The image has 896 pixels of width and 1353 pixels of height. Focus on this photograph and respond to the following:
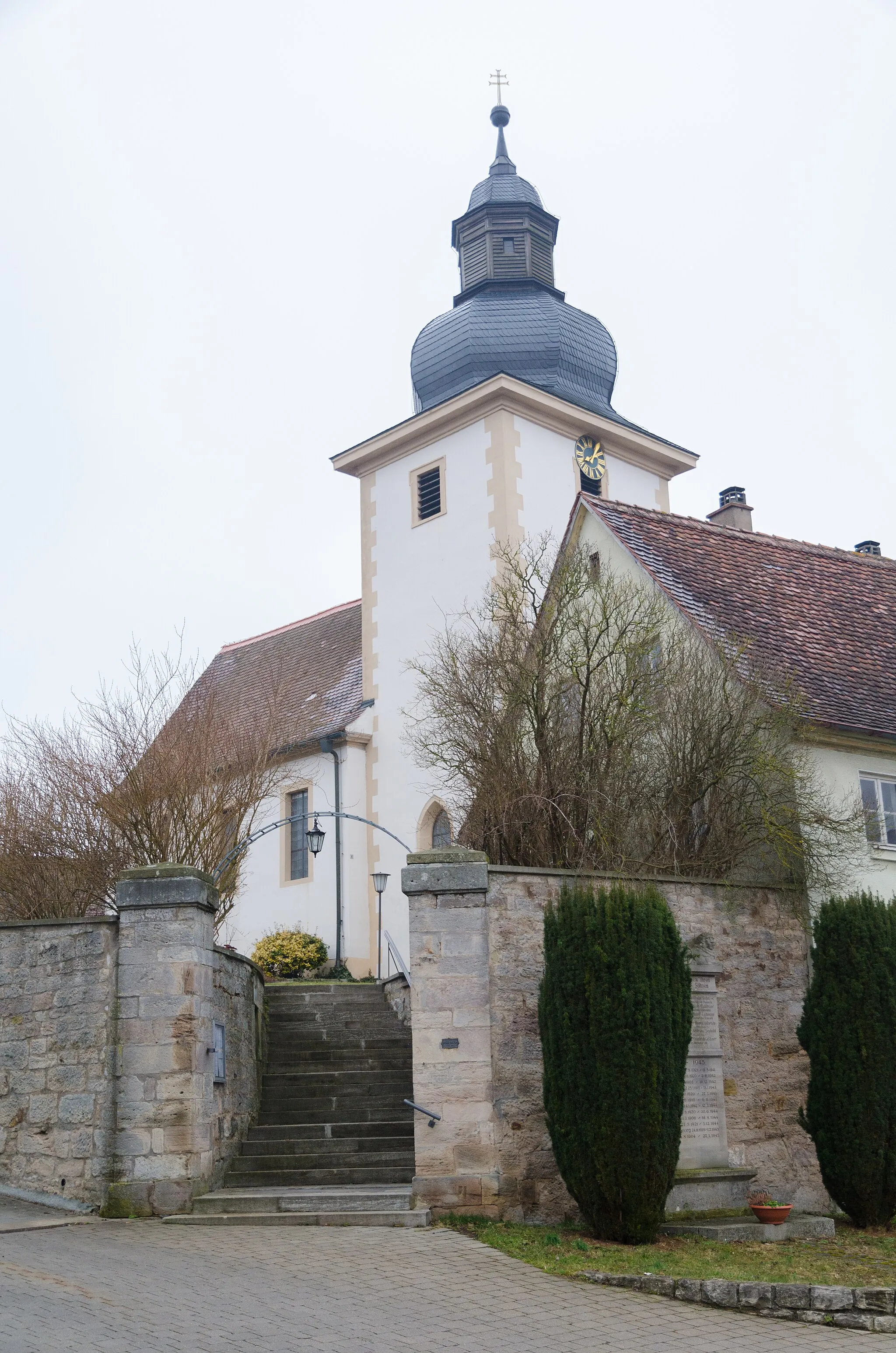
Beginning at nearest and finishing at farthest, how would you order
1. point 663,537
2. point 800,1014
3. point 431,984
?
point 431,984 < point 800,1014 < point 663,537

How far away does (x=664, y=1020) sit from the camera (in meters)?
11.3

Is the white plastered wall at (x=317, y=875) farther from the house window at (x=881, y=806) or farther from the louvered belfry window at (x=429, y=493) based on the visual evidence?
the house window at (x=881, y=806)

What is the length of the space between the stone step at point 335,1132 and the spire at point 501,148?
23160 millimetres

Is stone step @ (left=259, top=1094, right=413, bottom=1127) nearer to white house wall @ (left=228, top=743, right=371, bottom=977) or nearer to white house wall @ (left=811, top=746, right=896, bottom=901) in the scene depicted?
white house wall @ (left=811, top=746, right=896, bottom=901)

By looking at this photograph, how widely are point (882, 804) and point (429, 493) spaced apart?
14402 mm

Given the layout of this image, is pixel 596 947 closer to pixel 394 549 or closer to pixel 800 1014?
pixel 800 1014

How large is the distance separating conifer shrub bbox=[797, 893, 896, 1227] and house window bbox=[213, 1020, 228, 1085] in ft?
16.8

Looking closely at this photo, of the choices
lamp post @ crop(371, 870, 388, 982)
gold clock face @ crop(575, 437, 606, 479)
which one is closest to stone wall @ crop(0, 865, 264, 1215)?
lamp post @ crop(371, 870, 388, 982)

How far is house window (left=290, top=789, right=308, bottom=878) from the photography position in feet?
93.9

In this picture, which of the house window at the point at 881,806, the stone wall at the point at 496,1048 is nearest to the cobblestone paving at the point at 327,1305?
the stone wall at the point at 496,1048

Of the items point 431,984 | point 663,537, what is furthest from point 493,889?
point 663,537

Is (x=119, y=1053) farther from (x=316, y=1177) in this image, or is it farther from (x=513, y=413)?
(x=513, y=413)

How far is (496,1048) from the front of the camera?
39.2ft

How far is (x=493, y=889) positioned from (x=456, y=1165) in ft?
7.29
